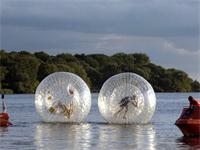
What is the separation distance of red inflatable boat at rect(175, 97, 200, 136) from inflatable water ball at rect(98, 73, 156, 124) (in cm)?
528

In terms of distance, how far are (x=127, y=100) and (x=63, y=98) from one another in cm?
336

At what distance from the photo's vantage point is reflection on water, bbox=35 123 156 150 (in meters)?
33.4

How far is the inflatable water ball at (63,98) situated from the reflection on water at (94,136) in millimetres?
563

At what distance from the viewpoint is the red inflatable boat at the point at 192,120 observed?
36.1 m

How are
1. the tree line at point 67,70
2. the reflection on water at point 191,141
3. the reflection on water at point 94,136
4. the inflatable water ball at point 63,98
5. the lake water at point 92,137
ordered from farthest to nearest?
the tree line at point 67,70 < the inflatable water ball at point 63,98 < the reflection on water at point 191,141 < the reflection on water at point 94,136 < the lake water at point 92,137

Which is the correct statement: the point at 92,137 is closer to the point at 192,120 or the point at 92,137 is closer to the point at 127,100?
the point at 192,120

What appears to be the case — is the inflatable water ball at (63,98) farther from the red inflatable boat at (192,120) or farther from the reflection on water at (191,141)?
the red inflatable boat at (192,120)

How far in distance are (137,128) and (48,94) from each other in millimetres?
4852

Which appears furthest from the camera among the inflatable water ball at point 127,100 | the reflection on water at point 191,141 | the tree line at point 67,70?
the tree line at point 67,70

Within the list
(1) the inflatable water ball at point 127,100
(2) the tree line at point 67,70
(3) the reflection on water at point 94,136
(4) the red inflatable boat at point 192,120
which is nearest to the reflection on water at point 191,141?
(4) the red inflatable boat at point 192,120

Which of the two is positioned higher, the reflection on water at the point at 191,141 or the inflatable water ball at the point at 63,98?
the inflatable water ball at the point at 63,98

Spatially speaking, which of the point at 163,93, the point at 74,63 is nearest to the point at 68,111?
the point at 74,63

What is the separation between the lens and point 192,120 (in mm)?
36062

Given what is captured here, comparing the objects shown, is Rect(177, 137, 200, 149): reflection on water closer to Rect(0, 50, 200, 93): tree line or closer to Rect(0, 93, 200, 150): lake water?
Rect(0, 93, 200, 150): lake water
